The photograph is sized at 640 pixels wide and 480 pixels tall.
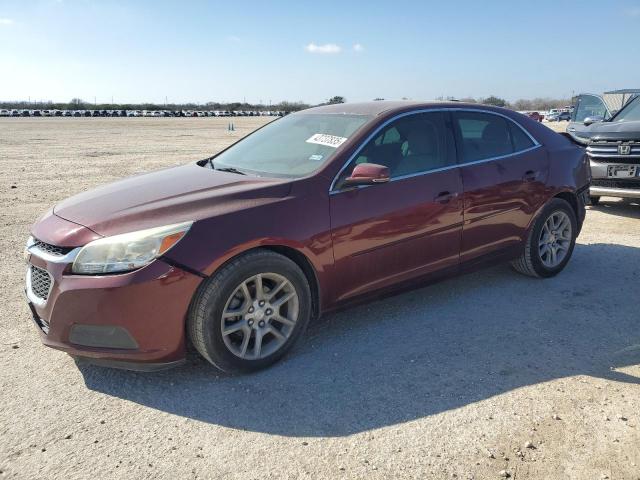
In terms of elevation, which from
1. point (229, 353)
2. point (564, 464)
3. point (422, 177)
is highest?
point (422, 177)

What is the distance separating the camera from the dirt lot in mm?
2602

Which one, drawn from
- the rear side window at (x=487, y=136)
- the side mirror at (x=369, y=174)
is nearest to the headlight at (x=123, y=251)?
the side mirror at (x=369, y=174)

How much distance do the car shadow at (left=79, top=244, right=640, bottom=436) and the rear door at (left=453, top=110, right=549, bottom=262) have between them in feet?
1.91

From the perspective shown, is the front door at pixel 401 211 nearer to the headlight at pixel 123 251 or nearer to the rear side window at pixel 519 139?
the rear side window at pixel 519 139

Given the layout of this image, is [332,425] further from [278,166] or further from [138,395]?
[278,166]

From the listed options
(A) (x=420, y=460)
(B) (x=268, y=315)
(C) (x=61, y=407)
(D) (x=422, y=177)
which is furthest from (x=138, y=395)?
(D) (x=422, y=177)

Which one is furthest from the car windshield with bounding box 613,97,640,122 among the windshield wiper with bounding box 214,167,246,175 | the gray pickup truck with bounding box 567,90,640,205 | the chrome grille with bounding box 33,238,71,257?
Answer: the chrome grille with bounding box 33,238,71,257

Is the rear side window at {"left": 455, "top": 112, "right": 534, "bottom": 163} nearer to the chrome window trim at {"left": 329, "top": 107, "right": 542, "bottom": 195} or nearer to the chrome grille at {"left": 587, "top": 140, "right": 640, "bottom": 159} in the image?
the chrome window trim at {"left": 329, "top": 107, "right": 542, "bottom": 195}

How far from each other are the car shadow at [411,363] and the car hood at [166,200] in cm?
102

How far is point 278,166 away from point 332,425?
1976 mm

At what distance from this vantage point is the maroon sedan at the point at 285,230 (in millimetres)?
3051

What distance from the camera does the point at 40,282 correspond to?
3.27 m

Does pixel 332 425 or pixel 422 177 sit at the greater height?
pixel 422 177

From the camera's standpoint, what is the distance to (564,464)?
256cm
